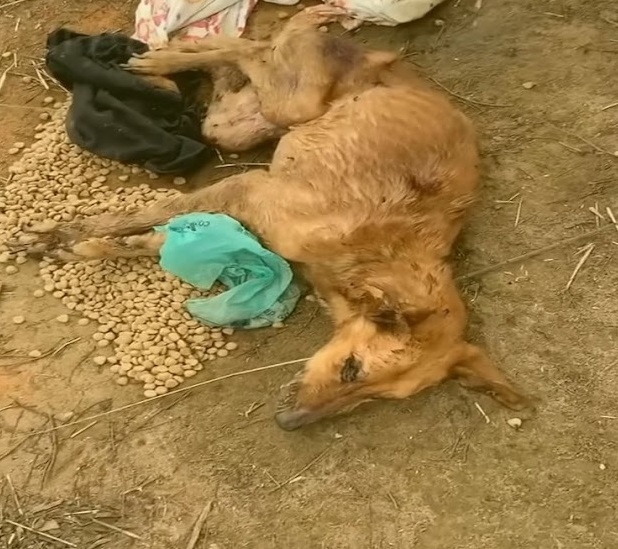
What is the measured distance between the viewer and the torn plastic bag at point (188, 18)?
549cm

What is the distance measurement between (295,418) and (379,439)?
472mm

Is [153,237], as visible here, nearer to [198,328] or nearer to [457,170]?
[198,328]

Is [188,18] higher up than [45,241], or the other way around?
[188,18]

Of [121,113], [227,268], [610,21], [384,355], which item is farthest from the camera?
[610,21]

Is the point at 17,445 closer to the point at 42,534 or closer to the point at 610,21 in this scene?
the point at 42,534

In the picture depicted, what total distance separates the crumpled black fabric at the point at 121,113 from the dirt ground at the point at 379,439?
10.2 inches

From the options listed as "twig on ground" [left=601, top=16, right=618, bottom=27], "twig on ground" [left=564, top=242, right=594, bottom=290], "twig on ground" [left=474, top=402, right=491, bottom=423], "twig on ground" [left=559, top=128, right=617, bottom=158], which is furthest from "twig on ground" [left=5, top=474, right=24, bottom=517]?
"twig on ground" [left=601, top=16, right=618, bottom=27]

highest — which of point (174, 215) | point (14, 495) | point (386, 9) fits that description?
Answer: point (386, 9)

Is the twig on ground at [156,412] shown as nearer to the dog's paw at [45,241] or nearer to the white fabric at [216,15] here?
the dog's paw at [45,241]

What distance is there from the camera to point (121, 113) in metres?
5.04

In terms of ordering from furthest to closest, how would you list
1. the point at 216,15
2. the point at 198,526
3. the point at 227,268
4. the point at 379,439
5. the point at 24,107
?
1. the point at 216,15
2. the point at 24,107
3. the point at 227,268
4. the point at 379,439
5. the point at 198,526

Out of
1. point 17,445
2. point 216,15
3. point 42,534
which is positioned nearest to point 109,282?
point 17,445

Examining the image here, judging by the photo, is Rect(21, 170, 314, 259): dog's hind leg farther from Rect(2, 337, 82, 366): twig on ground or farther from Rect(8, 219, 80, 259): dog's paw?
Rect(2, 337, 82, 366): twig on ground

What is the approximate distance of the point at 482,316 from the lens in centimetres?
473
